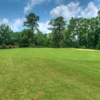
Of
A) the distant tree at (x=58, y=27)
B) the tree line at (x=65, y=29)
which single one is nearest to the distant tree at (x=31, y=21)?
the tree line at (x=65, y=29)

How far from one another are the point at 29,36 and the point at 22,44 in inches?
590

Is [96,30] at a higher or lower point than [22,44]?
higher

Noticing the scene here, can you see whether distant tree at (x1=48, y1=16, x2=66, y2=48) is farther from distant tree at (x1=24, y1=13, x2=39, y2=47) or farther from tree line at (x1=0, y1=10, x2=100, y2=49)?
distant tree at (x1=24, y1=13, x2=39, y2=47)

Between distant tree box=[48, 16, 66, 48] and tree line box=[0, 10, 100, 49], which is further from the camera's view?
distant tree box=[48, 16, 66, 48]

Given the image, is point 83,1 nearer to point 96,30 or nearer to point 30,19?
point 96,30

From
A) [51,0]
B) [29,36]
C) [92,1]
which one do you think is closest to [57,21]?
[29,36]

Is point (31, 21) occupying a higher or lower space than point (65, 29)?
higher

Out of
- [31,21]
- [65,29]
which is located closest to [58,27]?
[65,29]

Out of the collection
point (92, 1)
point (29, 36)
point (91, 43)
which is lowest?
point (91, 43)

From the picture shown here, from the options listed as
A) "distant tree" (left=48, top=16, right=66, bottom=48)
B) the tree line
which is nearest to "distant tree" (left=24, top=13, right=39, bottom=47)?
the tree line

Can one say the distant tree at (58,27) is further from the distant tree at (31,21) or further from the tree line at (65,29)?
the distant tree at (31,21)

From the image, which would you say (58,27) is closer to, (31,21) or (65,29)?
(65,29)

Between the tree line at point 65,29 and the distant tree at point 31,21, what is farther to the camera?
the distant tree at point 31,21

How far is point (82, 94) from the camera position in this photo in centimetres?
240
